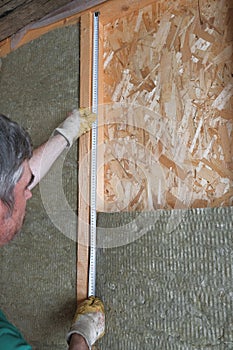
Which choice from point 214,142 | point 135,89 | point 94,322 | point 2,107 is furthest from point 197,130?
point 2,107

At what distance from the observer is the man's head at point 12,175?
52.7 inches

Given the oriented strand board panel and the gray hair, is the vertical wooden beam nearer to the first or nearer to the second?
the oriented strand board panel

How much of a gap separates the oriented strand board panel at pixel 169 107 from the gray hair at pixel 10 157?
55 cm

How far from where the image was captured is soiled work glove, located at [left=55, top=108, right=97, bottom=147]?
183 centimetres

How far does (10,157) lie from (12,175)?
6 cm

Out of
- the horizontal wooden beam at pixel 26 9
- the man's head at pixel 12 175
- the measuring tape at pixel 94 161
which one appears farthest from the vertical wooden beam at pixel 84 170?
the man's head at pixel 12 175

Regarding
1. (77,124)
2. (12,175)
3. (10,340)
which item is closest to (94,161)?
(77,124)

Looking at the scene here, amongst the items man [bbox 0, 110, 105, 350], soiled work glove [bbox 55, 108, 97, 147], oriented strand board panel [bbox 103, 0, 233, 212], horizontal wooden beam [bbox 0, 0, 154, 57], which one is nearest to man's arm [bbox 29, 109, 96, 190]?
soiled work glove [bbox 55, 108, 97, 147]

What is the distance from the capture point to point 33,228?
202 centimetres

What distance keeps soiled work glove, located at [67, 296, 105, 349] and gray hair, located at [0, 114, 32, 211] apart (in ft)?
1.81

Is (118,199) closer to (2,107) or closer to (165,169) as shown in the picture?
(165,169)

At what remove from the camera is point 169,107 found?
66.3 inches

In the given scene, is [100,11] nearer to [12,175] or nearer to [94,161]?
[94,161]

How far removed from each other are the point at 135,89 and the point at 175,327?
3.40 feet
